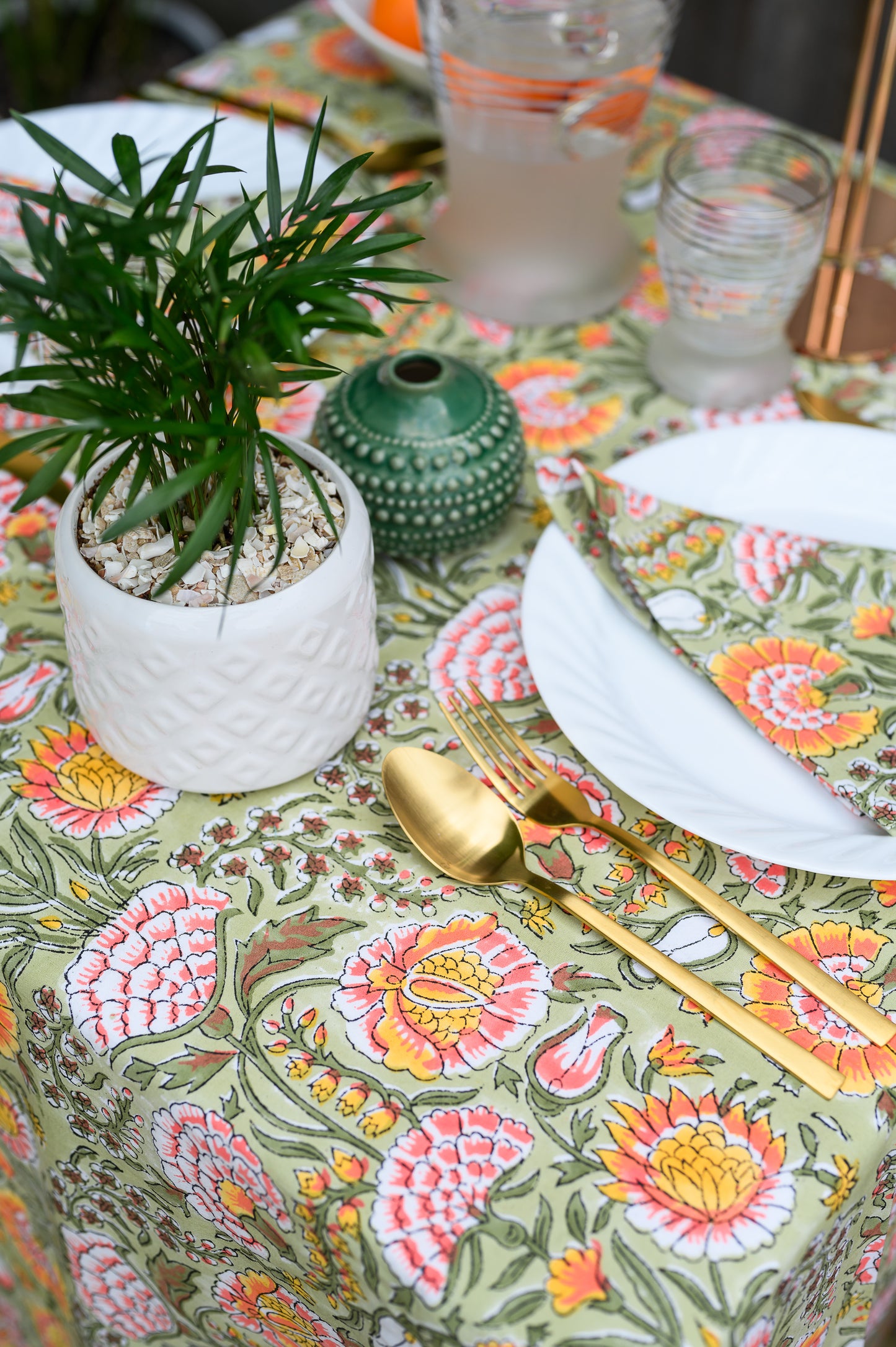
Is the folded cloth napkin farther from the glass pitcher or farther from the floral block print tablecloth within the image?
the glass pitcher

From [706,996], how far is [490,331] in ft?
1.76

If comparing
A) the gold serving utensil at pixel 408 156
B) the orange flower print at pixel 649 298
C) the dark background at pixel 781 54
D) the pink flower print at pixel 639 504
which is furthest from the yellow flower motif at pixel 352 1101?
Answer: the dark background at pixel 781 54

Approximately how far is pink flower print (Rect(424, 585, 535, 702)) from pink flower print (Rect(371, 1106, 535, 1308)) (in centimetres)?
23

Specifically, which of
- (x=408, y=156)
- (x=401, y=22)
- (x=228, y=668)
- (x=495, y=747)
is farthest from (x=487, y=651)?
(x=401, y=22)

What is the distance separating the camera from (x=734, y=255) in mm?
719

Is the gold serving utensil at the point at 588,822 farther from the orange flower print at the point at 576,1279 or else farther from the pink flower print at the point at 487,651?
the orange flower print at the point at 576,1279

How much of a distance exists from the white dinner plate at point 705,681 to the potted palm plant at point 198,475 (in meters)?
0.12

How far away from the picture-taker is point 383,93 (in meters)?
1.05

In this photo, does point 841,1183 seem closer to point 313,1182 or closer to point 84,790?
point 313,1182

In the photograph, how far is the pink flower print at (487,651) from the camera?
25.0 inches

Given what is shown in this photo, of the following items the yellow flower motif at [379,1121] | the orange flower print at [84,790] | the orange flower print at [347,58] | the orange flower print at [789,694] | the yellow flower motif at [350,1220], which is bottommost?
the yellow flower motif at [350,1220]

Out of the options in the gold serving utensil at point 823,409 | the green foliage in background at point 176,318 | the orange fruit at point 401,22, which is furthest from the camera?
the orange fruit at point 401,22

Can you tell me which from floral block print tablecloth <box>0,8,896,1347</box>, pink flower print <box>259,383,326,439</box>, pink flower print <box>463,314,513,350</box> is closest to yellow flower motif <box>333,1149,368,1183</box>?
floral block print tablecloth <box>0,8,896,1347</box>

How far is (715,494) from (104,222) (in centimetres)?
41
